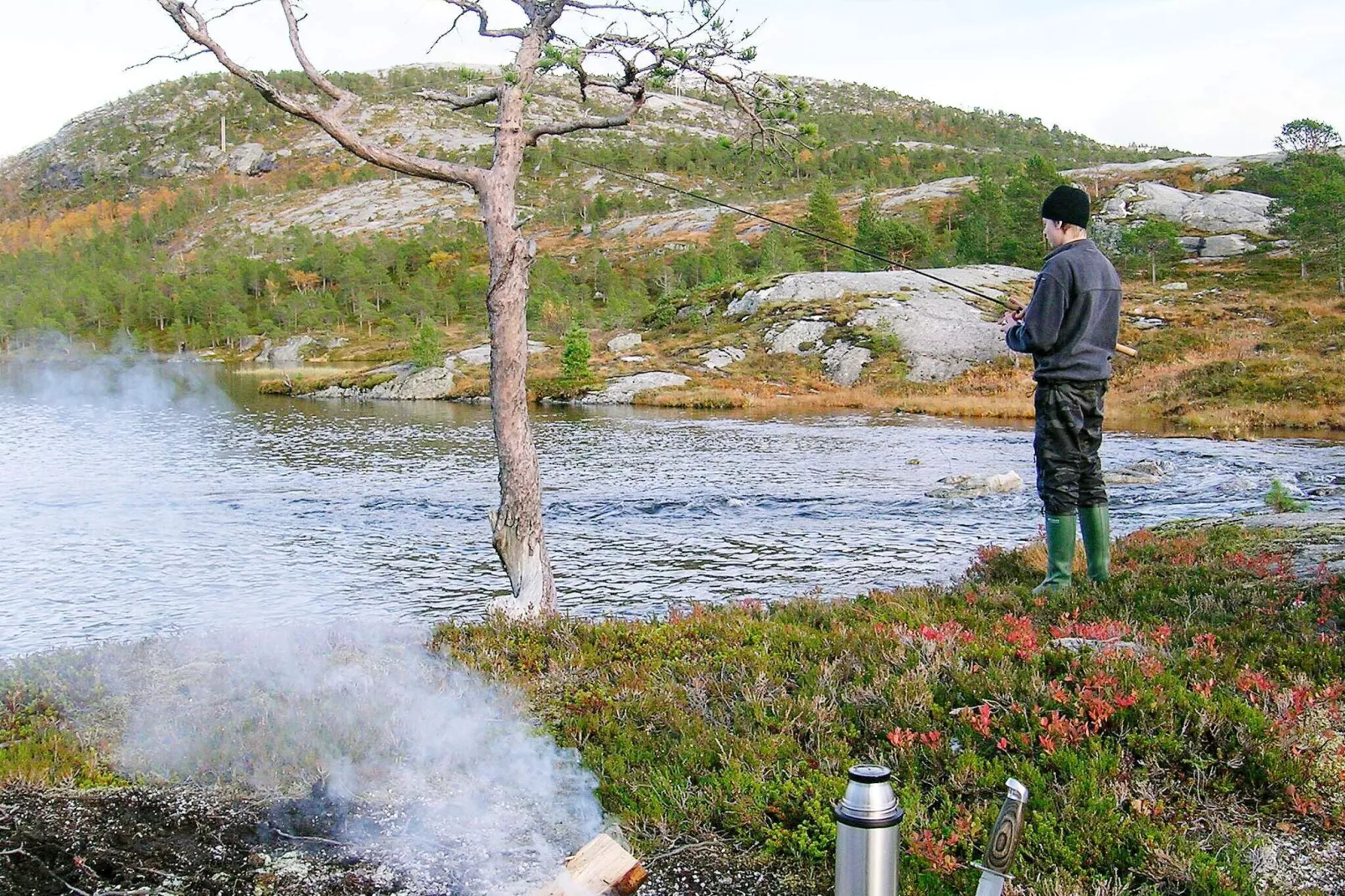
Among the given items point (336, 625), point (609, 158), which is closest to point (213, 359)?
point (609, 158)

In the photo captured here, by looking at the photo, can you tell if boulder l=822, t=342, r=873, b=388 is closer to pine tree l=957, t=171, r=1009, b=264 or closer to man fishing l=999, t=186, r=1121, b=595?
pine tree l=957, t=171, r=1009, b=264

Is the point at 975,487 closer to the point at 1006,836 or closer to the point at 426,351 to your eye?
the point at 1006,836

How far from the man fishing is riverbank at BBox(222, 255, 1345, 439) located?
1160 inches

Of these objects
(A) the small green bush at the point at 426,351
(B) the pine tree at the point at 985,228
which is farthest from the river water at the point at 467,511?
(B) the pine tree at the point at 985,228

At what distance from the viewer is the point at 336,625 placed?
33.5ft

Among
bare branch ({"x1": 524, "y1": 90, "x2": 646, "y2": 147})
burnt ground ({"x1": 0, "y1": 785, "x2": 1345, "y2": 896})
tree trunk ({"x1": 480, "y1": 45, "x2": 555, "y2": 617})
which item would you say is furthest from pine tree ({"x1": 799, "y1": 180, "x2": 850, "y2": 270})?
burnt ground ({"x1": 0, "y1": 785, "x2": 1345, "y2": 896})

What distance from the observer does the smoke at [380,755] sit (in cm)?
527

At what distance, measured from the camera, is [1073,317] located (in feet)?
29.6

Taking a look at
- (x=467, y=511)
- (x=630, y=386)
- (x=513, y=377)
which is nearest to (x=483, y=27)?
(x=513, y=377)

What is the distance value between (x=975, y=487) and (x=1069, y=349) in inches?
597

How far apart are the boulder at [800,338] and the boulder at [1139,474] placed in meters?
35.1

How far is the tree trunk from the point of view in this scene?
391 inches

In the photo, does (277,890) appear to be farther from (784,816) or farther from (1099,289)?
(1099,289)

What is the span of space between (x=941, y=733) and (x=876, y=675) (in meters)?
1.07
